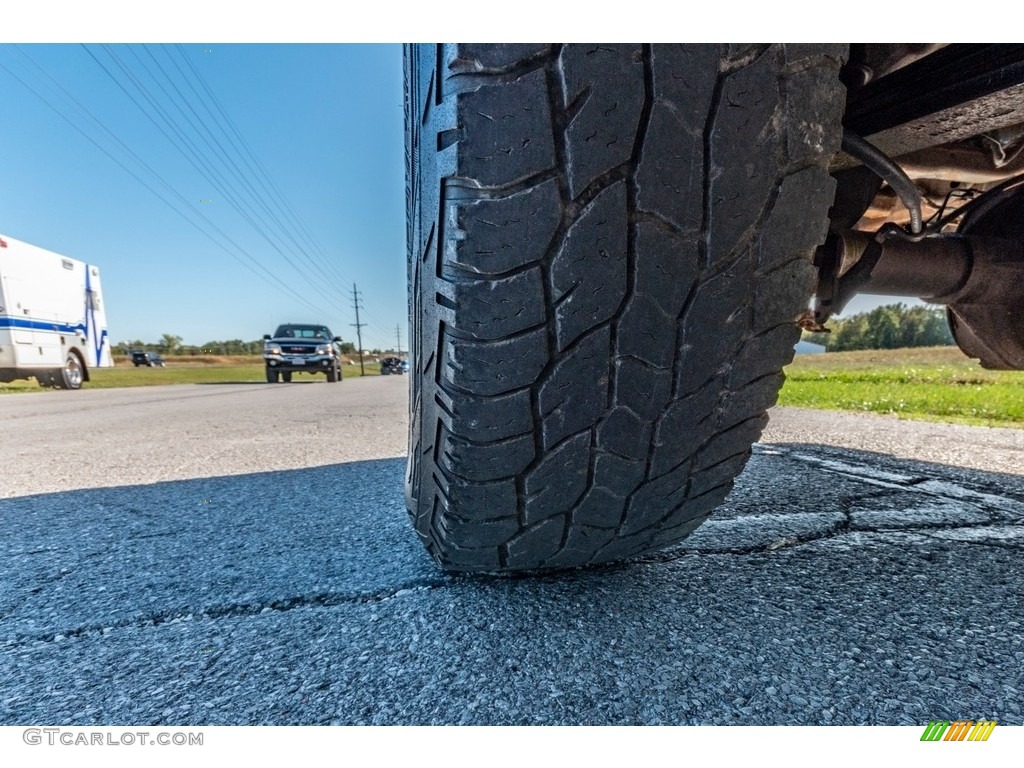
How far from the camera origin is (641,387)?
60 centimetres

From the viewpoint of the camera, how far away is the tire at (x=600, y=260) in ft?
1.62

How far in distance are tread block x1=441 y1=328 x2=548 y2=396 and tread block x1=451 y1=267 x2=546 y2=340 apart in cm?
1

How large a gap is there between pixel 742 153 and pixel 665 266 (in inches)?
5.5

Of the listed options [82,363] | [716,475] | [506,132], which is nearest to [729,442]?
[716,475]

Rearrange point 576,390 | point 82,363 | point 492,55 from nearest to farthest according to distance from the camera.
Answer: point 492,55
point 576,390
point 82,363

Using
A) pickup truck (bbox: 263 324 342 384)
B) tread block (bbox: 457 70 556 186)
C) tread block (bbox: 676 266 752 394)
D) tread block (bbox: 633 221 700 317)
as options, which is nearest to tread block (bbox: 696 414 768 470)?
tread block (bbox: 676 266 752 394)

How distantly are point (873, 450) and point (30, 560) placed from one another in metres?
2.69

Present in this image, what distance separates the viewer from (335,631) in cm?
69

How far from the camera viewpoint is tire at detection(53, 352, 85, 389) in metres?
9.79

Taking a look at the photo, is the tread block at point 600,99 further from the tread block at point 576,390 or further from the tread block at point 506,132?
the tread block at point 576,390

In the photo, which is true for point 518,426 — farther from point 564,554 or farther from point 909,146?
point 909,146

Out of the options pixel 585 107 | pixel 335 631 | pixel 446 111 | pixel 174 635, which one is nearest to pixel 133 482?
pixel 174 635

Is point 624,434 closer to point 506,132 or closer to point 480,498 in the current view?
point 480,498
